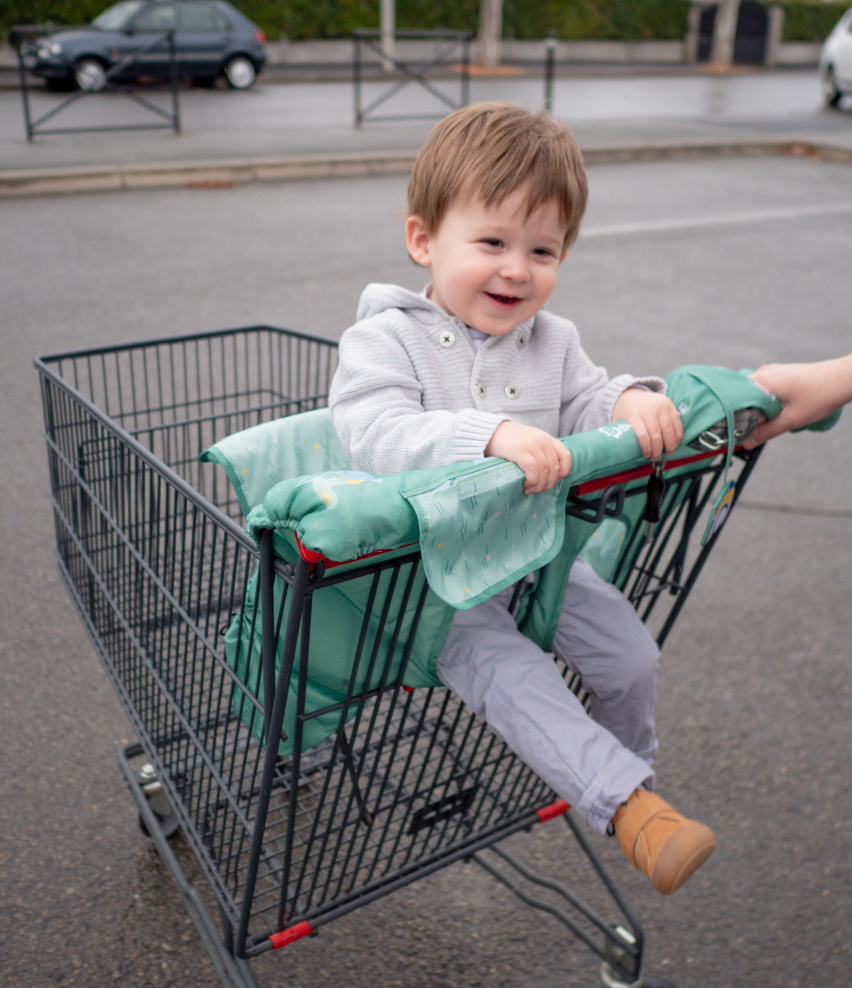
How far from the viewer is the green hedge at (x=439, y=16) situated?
22031mm

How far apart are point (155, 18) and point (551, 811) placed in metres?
16.5

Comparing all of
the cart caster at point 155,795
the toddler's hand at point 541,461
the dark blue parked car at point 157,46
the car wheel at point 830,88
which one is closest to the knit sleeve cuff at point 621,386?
the toddler's hand at point 541,461

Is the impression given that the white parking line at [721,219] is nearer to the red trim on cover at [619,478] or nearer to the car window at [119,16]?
the red trim on cover at [619,478]

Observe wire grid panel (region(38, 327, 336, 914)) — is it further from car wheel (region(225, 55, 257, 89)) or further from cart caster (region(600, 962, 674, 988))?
car wheel (region(225, 55, 257, 89))

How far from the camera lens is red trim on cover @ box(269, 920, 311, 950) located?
5.04ft

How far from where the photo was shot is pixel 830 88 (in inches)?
683

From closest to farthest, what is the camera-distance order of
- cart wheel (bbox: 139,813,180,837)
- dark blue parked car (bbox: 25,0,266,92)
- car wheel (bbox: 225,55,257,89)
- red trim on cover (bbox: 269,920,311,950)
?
red trim on cover (bbox: 269,920,311,950) < cart wheel (bbox: 139,813,180,837) < dark blue parked car (bbox: 25,0,266,92) < car wheel (bbox: 225,55,257,89)

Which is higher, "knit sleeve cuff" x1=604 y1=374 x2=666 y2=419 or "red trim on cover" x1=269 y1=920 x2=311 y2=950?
"knit sleeve cuff" x1=604 y1=374 x2=666 y2=419

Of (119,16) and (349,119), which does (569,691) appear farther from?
(119,16)

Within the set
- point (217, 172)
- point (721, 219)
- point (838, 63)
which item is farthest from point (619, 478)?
point (838, 63)

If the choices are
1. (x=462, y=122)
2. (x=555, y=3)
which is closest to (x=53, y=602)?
(x=462, y=122)

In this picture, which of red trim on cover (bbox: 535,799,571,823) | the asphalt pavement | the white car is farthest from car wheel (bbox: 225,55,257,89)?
red trim on cover (bbox: 535,799,571,823)

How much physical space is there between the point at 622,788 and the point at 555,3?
105ft

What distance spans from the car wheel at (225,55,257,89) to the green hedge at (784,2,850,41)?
73.1 feet
